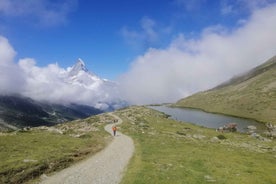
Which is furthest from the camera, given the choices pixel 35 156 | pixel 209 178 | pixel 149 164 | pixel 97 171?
pixel 149 164

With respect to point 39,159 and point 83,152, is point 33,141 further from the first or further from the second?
point 39,159

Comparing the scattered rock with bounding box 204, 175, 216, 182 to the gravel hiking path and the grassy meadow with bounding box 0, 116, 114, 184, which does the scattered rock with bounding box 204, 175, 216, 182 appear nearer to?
the gravel hiking path

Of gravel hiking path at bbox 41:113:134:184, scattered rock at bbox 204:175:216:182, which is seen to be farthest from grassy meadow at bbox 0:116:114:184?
scattered rock at bbox 204:175:216:182

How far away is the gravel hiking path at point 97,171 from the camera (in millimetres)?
31250

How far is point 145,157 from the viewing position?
151 ft

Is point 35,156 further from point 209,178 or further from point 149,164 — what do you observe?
point 209,178

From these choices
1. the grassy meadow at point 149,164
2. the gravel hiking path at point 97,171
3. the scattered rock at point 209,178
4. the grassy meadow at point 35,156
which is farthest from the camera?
the scattered rock at point 209,178

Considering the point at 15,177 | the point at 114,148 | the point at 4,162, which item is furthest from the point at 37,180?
the point at 114,148

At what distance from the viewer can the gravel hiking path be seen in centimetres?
3125

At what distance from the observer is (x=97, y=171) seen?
35406 millimetres

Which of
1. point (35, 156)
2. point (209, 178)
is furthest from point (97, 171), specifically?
point (209, 178)

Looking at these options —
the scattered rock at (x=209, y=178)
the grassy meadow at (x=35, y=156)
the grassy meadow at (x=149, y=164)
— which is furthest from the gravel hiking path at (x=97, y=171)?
the scattered rock at (x=209, y=178)

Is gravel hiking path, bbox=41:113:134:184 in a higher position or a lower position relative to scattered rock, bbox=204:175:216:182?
higher

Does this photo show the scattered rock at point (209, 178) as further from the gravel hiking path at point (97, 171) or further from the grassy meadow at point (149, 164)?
the gravel hiking path at point (97, 171)
